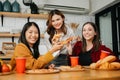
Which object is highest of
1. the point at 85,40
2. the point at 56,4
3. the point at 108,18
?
the point at 56,4

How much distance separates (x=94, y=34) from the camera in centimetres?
233

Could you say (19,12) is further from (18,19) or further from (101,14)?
(101,14)

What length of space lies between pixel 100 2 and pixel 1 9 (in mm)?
1889

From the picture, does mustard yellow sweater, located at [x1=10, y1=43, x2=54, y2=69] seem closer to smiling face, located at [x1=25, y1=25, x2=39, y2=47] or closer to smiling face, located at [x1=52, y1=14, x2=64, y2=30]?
smiling face, located at [x1=25, y1=25, x2=39, y2=47]

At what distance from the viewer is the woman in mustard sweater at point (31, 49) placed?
147 centimetres

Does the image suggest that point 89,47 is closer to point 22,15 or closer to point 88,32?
point 88,32

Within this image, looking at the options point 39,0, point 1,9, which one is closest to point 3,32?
point 1,9

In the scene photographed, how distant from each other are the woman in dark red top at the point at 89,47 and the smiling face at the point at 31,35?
0.58 metres

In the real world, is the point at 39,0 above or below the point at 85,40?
above

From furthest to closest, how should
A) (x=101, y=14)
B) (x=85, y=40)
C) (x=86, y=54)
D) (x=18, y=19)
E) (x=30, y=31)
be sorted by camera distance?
(x=101, y=14), (x=18, y=19), (x=85, y=40), (x=86, y=54), (x=30, y=31)

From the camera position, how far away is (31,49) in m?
1.80

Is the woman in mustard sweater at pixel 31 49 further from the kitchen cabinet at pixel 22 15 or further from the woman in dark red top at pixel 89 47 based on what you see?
the kitchen cabinet at pixel 22 15

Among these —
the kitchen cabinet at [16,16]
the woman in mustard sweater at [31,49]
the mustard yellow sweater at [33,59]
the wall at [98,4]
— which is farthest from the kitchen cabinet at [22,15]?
the mustard yellow sweater at [33,59]

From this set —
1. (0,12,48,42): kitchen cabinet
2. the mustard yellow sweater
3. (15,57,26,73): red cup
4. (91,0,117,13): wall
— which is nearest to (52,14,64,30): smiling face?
the mustard yellow sweater
